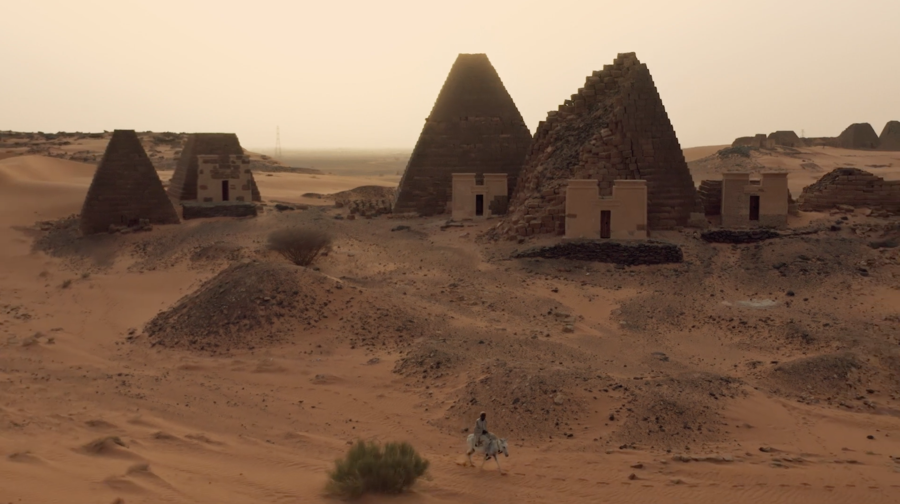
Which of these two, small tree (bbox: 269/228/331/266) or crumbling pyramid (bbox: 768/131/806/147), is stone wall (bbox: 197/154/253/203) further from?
crumbling pyramid (bbox: 768/131/806/147)

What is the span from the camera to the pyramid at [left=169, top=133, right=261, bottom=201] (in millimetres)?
24156

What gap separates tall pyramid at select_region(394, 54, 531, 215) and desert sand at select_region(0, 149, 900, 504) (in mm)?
5111

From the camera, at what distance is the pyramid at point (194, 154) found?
24156 millimetres

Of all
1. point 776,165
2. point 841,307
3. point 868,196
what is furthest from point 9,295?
point 776,165

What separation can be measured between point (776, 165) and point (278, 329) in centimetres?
3418

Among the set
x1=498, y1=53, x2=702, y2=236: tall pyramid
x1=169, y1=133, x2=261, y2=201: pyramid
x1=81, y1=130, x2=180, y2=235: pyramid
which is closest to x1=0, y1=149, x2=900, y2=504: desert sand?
x1=498, y1=53, x2=702, y2=236: tall pyramid

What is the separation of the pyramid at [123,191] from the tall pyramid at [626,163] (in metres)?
8.37

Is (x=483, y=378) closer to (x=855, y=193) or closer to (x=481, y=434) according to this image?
(x=481, y=434)

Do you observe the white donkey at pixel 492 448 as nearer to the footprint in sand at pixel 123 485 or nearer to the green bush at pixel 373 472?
the green bush at pixel 373 472

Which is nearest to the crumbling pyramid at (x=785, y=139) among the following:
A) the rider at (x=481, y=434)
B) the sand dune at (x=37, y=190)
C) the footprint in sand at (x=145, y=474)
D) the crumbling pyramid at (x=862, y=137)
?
the crumbling pyramid at (x=862, y=137)

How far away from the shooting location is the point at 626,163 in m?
18.3

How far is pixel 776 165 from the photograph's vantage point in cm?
4153

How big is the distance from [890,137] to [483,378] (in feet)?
147

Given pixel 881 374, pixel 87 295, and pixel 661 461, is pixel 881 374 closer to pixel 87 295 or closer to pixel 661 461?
pixel 661 461
